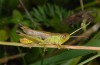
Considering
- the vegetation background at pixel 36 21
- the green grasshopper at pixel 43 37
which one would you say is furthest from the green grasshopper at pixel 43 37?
the vegetation background at pixel 36 21

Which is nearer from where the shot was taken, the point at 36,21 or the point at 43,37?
the point at 43,37

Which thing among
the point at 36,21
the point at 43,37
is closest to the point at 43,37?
the point at 43,37

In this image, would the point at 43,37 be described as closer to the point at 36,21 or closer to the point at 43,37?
the point at 43,37

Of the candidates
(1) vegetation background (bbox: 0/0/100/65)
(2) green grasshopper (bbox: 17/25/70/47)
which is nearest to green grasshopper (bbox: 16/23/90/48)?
(2) green grasshopper (bbox: 17/25/70/47)

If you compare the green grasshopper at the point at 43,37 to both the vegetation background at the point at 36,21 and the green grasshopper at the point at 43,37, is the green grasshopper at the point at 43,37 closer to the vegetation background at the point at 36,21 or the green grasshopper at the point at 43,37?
the green grasshopper at the point at 43,37

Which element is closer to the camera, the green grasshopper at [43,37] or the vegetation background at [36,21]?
the green grasshopper at [43,37]

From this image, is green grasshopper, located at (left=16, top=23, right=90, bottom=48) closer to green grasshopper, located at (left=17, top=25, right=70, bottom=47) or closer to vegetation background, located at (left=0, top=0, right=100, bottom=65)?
green grasshopper, located at (left=17, top=25, right=70, bottom=47)

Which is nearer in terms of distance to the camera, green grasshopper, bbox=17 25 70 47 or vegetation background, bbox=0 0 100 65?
green grasshopper, bbox=17 25 70 47

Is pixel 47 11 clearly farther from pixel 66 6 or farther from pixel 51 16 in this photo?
pixel 66 6

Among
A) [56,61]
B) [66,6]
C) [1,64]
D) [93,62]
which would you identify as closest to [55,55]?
[56,61]

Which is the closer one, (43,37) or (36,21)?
(43,37)

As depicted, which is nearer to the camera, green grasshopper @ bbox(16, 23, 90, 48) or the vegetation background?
green grasshopper @ bbox(16, 23, 90, 48)
